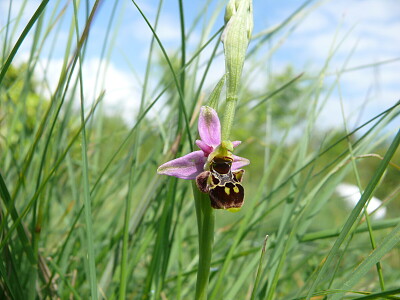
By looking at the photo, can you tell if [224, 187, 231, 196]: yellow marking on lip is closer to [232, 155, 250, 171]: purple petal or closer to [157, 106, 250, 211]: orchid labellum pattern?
[157, 106, 250, 211]: orchid labellum pattern

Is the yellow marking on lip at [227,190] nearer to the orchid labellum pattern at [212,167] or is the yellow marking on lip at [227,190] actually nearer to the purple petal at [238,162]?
the orchid labellum pattern at [212,167]

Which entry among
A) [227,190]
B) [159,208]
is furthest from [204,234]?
[159,208]

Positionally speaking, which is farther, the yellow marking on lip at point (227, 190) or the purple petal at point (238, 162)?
the purple petal at point (238, 162)

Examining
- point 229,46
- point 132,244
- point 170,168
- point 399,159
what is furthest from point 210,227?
point 399,159

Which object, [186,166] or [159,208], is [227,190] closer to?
[186,166]

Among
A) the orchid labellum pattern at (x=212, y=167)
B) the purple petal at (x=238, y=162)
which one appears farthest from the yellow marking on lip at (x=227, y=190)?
the purple petal at (x=238, y=162)

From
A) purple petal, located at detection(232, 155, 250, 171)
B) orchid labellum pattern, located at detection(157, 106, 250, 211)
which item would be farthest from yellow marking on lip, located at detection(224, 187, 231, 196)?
purple petal, located at detection(232, 155, 250, 171)
